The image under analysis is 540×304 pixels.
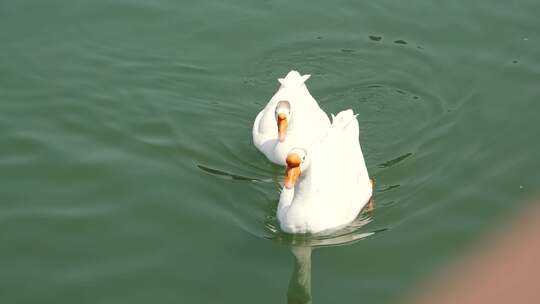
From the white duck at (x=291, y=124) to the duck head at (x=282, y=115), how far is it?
0.08ft

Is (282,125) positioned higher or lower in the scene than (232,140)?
lower

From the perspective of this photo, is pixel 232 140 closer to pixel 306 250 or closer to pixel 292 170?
pixel 306 250

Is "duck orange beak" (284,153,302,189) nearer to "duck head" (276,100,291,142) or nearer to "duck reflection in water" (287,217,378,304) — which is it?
"duck reflection in water" (287,217,378,304)

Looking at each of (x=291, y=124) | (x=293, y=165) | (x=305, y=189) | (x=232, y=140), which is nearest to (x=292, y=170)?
(x=293, y=165)

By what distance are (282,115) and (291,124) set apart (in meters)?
0.33

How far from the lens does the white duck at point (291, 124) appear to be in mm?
8852

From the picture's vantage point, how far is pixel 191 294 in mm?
7438

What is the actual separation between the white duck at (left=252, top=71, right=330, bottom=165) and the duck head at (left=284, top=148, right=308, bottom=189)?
1.20 meters

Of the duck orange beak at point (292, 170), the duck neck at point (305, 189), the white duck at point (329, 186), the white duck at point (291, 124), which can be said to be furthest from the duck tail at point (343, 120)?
the duck orange beak at point (292, 170)

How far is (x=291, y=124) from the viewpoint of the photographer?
8.84 metres

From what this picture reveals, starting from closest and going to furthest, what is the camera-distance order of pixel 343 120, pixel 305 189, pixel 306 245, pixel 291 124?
pixel 305 189, pixel 306 245, pixel 343 120, pixel 291 124

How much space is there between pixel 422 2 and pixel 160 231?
492 cm

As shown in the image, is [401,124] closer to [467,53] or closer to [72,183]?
[467,53]

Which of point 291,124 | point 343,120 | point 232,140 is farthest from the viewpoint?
point 232,140
